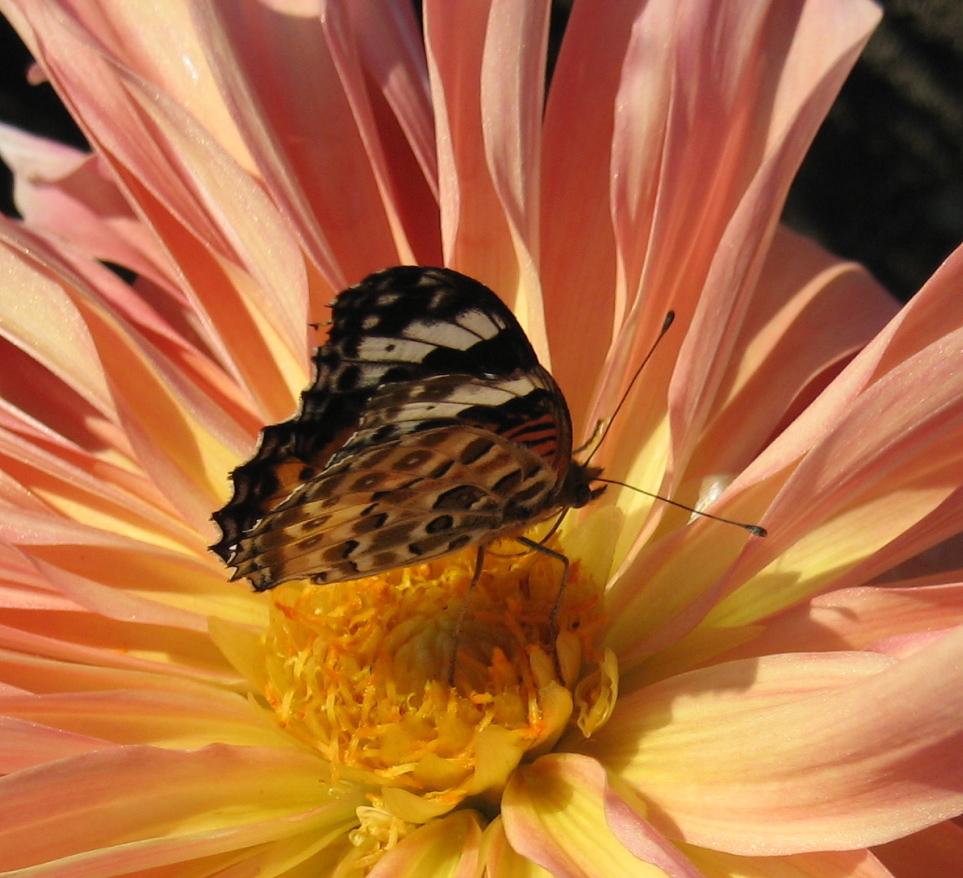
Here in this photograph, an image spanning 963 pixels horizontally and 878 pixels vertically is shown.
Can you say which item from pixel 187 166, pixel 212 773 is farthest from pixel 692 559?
pixel 187 166

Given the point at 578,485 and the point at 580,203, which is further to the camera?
the point at 580,203

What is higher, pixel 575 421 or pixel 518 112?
pixel 518 112

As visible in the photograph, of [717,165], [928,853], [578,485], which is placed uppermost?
[717,165]

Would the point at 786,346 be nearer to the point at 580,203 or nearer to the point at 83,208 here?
the point at 580,203

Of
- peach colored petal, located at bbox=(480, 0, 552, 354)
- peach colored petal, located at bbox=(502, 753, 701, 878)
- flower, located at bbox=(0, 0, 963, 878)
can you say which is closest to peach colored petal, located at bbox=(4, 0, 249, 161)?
flower, located at bbox=(0, 0, 963, 878)

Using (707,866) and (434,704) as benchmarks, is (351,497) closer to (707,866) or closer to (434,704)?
(434,704)

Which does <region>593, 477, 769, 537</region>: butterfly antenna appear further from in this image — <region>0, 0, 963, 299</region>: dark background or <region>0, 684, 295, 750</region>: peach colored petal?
<region>0, 0, 963, 299</region>: dark background

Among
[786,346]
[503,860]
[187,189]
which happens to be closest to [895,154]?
[786,346]
